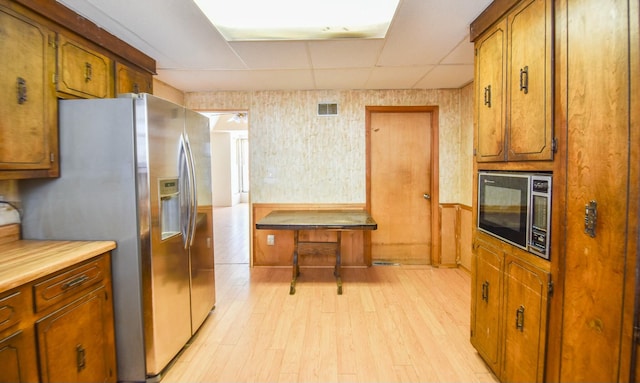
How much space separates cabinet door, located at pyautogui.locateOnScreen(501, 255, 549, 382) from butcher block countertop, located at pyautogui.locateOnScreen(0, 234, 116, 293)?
2.33 metres

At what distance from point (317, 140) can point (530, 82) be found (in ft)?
8.82

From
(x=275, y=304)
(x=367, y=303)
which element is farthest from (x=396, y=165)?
(x=275, y=304)

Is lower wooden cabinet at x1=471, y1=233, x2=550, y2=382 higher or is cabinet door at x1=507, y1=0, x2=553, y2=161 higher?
cabinet door at x1=507, y1=0, x2=553, y2=161

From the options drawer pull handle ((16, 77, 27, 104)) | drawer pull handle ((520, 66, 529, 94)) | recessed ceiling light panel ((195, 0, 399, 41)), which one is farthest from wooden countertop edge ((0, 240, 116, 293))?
drawer pull handle ((520, 66, 529, 94))

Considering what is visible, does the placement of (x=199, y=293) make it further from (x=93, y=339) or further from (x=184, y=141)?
(x=184, y=141)

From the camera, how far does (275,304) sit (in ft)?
9.45

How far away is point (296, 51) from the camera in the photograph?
8.34 ft

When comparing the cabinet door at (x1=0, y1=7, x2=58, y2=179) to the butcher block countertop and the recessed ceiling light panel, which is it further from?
the recessed ceiling light panel

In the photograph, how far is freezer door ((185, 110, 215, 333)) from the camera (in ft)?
7.35

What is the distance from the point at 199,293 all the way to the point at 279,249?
1643 millimetres

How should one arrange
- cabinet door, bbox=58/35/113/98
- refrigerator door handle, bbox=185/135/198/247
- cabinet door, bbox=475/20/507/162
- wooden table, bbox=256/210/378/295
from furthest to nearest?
wooden table, bbox=256/210/378/295
refrigerator door handle, bbox=185/135/198/247
cabinet door, bbox=58/35/113/98
cabinet door, bbox=475/20/507/162

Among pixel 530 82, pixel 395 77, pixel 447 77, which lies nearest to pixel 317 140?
pixel 395 77

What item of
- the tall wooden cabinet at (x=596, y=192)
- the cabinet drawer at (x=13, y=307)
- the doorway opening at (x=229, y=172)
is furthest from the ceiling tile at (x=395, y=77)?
the doorway opening at (x=229, y=172)

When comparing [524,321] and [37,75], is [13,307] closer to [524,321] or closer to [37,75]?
[37,75]
